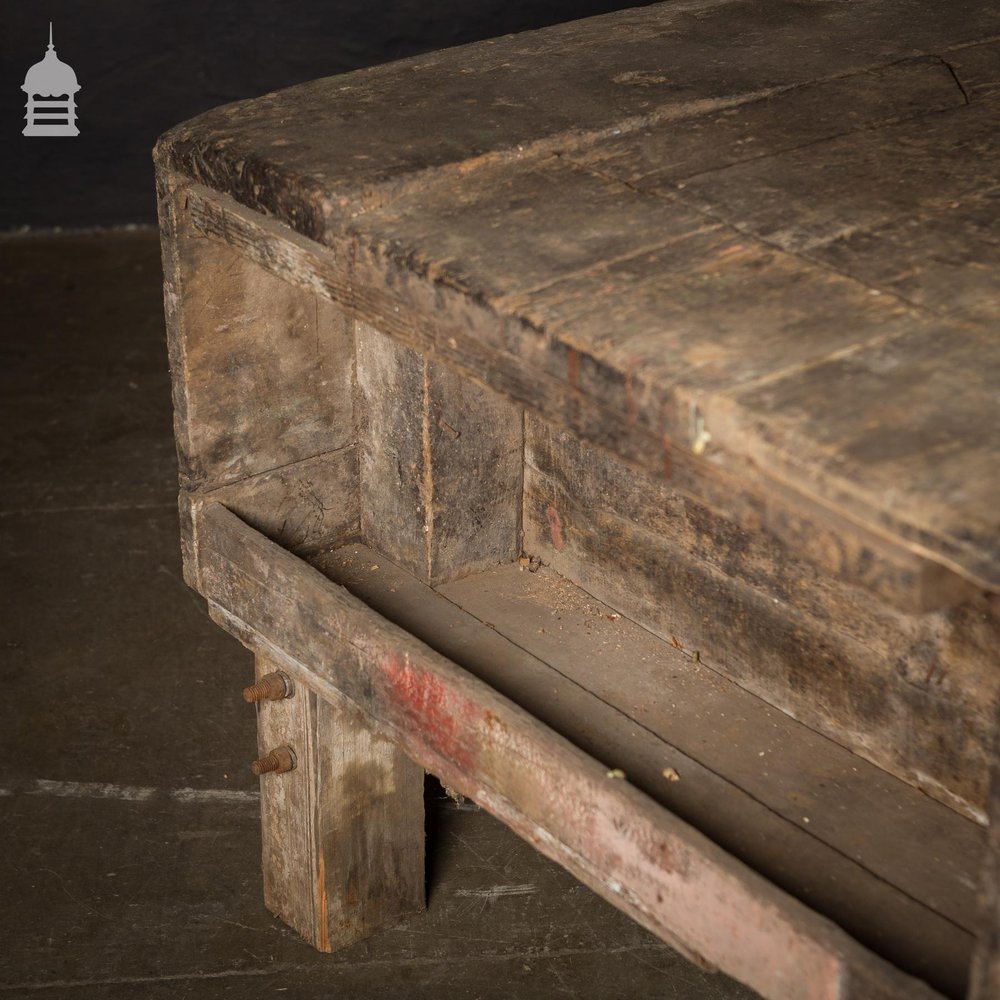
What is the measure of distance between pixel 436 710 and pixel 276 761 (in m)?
0.80

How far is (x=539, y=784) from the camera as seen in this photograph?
2918 millimetres

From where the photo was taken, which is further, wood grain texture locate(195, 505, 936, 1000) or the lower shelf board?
the lower shelf board

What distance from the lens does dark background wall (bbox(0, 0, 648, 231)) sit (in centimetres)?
748

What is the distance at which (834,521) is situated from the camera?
2.21 meters

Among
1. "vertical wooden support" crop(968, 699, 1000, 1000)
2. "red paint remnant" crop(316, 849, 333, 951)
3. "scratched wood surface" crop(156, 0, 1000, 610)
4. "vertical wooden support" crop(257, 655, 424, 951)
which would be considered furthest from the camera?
"red paint remnant" crop(316, 849, 333, 951)

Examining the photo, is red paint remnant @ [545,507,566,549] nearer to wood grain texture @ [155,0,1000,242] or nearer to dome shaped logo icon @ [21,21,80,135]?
wood grain texture @ [155,0,1000,242]

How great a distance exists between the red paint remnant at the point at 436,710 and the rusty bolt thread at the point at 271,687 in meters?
0.50

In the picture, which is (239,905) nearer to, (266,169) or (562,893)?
(562,893)

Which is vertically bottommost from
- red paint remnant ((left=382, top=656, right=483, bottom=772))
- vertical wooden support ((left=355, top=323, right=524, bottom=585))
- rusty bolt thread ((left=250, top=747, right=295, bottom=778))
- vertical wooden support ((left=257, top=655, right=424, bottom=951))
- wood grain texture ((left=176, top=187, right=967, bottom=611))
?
vertical wooden support ((left=257, top=655, right=424, bottom=951))

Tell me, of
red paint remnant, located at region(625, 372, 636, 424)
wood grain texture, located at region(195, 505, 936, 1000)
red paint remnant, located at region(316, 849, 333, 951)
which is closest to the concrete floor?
red paint remnant, located at region(316, 849, 333, 951)

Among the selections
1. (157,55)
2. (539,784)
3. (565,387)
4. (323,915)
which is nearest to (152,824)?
(323,915)

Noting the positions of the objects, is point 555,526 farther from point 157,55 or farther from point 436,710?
point 157,55

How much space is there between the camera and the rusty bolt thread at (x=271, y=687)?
11.9ft

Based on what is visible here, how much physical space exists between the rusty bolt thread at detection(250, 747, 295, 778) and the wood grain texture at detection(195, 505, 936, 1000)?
331 mm
